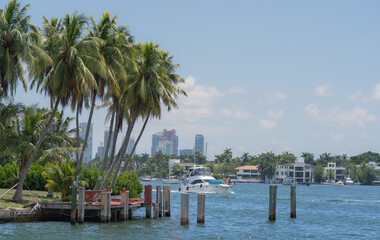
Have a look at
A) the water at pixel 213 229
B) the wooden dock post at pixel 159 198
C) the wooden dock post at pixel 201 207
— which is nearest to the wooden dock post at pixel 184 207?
the water at pixel 213 229

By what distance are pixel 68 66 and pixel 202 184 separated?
5297cm

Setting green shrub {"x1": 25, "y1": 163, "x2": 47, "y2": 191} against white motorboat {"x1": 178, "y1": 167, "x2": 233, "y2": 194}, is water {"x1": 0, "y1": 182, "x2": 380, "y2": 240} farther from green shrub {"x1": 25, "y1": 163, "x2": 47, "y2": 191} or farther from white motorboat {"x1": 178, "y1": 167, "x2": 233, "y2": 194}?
white motorboat {"x1": 178, "y1": 167, "x2": 233, "y2": 194}


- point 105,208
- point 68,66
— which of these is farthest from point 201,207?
point 68,66

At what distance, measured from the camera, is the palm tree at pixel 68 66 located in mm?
39219

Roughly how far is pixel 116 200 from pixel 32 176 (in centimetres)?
1044

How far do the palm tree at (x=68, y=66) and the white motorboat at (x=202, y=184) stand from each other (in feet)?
167

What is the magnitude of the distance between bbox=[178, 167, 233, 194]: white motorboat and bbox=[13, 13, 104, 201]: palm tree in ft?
167

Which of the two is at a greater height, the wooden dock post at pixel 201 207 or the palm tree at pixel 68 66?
the palm tree at pixel 68 66

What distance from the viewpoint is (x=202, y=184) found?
8950 cm

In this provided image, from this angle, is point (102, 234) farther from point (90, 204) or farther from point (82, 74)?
point (82, 74)

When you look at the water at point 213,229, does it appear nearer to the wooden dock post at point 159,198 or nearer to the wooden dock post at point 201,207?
the wooden dock post at point 201,207

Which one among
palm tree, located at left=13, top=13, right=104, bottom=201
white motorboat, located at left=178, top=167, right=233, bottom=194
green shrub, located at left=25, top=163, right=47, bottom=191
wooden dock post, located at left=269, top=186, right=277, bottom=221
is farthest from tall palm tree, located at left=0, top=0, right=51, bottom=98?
white motorboat, located at left=178, top=167, right=233, bottom=194

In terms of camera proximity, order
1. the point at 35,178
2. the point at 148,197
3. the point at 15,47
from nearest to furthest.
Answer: the point at 15,47 < the point at 148,197 < the point at 35,178

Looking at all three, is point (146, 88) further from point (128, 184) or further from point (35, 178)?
point (35, 178)
